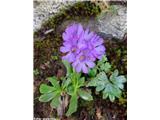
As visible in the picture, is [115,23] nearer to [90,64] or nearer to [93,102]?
[90,64]

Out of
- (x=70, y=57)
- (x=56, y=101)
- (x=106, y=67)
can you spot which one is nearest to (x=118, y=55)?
(x=106, y=67)

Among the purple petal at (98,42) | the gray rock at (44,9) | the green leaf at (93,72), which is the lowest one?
the green leaf at (93,72)

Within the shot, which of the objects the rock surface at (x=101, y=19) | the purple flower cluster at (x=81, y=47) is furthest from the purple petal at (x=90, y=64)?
the rock surface at (x=101, y=19)

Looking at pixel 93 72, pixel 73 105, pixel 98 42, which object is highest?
pixel 98 42

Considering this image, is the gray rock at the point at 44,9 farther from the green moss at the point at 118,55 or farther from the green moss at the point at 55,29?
the green moss at the point at 118,55

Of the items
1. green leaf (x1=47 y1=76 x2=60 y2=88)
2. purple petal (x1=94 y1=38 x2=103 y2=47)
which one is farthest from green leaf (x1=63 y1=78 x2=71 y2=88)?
purple petal (x1=94 y1=38 x2=103 y2=47)
